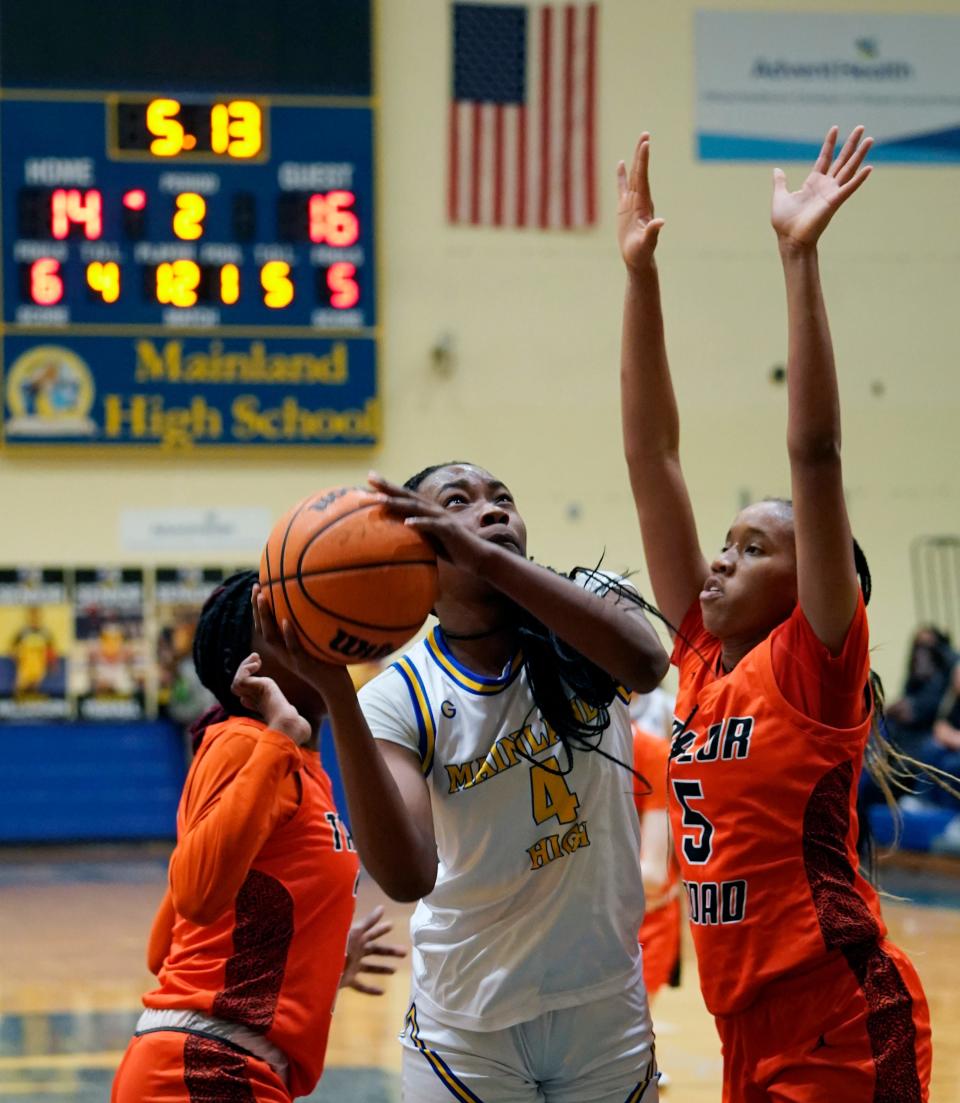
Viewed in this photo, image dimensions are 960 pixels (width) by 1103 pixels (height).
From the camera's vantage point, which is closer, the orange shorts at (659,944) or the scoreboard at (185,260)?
the orange shorts at (659,944)

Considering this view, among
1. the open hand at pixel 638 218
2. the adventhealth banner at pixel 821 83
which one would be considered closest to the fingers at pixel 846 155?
the open hand at pixel 638 218

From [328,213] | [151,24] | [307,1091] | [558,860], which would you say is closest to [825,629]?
[558,860]

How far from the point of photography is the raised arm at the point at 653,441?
303 cm

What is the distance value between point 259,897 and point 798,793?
0.95 meters

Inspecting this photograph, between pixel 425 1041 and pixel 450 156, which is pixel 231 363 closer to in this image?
pixel 450 156

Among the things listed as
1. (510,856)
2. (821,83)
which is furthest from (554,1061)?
(821,83)

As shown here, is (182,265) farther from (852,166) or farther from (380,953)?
(852,166)

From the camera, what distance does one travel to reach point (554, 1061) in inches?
101

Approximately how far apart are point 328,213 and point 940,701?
5.64m

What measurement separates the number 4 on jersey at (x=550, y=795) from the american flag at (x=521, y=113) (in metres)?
→ 10.2

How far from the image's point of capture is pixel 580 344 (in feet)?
41.1

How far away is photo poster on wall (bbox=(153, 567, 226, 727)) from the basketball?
9.61 meters

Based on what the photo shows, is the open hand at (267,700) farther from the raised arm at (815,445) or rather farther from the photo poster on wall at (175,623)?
the photo poster on wall at (175,623)

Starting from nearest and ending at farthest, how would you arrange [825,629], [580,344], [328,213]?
1. [825,629]
2. [328,213]
3. [580,344]
